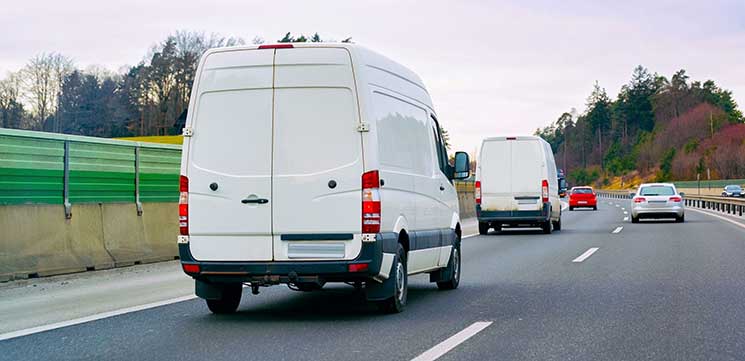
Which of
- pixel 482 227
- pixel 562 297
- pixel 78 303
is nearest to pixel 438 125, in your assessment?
pixel 562 297

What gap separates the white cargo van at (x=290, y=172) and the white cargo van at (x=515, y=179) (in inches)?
661

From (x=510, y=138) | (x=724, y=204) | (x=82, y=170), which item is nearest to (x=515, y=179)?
(x=510, y=138)

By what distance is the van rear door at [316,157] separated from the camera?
331 inches

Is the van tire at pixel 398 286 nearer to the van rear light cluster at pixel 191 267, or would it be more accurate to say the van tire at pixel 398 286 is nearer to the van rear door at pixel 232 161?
the van rear door at pixel 232 161

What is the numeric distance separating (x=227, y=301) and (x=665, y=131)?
150m

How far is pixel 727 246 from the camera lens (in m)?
19.3

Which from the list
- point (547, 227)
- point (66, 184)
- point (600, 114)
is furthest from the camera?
point (600, 114)

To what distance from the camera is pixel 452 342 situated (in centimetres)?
738

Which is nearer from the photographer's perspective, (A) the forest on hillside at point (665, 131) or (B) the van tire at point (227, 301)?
(B) the van tire at point (227, 301)

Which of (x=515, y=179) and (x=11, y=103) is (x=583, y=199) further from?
(x=11, y=103)

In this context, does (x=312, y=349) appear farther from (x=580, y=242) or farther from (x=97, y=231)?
(x=580, y=242)

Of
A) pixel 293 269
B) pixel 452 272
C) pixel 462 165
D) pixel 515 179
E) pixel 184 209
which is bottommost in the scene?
pixel 452 272

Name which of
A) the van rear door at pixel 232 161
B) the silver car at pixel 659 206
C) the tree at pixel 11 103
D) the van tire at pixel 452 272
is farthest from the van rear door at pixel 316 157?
the tree at pixel 11 103

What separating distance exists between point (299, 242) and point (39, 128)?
92776 mm
